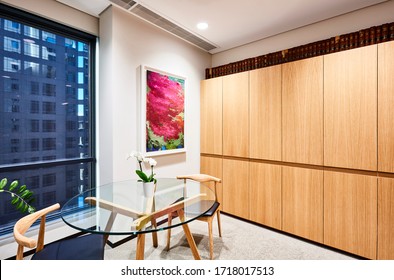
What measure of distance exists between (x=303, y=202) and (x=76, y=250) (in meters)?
2.41

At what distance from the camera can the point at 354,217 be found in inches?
85.7

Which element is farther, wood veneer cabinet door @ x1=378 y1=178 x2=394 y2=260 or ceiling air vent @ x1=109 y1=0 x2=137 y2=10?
ceiling air vent @ x1=109 y1=0 x2=137 y2=10

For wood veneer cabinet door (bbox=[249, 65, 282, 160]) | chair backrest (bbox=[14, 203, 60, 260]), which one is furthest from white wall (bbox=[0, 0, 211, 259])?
wood veneer cabinet door (bbox=[249, 65, 282, 160])

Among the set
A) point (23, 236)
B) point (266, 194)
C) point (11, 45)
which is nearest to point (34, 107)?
point (11, 45)

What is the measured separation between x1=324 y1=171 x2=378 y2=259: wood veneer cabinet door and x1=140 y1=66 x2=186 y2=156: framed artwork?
2013mm

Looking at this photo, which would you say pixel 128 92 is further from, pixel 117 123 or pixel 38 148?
pixel 38 148

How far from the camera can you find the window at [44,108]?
213 centimetres

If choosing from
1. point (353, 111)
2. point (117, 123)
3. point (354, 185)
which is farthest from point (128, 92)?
point (354, 185)

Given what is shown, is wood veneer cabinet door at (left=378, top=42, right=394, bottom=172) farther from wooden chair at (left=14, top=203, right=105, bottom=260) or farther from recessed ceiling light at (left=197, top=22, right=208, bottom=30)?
wooden chair at (left=14, top=203, right=105, bottom=260)

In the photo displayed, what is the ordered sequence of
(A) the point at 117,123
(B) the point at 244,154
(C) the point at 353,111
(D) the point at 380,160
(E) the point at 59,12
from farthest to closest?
1. (B) the point at 244,154
2. (A) the point at 117,123
3. (E) the point at 59,12
4. (C) the point at 353,111
5. (D) the point at 380,160

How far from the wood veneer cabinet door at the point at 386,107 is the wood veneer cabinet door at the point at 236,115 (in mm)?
1445

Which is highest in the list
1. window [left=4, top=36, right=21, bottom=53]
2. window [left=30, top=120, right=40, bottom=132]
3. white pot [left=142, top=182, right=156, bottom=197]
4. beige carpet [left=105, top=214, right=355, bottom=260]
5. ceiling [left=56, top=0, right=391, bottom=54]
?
ceiling [left=56, top=0, right=391, bottom=54]

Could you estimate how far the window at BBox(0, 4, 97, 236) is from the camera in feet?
6.98

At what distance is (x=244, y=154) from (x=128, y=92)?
1.81 metres
